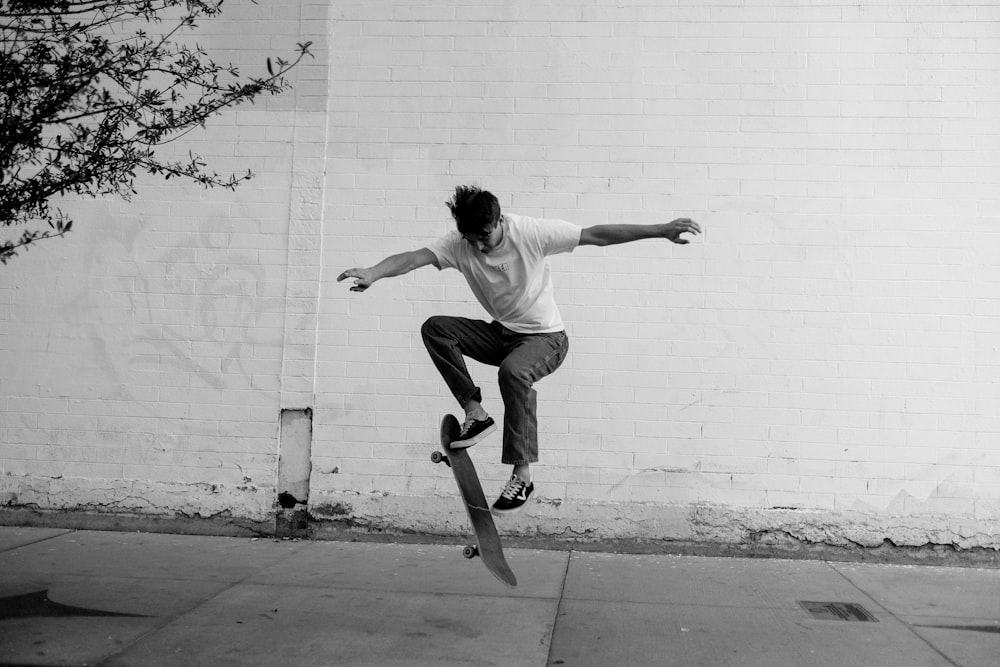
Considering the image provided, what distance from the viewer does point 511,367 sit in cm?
460

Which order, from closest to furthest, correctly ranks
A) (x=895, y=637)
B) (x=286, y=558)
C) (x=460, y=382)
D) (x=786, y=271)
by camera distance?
(x=895, y=637) < (x=460, y=382) < (x=286, y=558) < (x=786, y=271)

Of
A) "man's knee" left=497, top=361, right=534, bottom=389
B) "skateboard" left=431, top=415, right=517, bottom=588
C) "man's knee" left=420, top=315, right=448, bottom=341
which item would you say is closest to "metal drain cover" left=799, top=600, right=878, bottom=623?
"skateboard" left=431, top=415, right=517, bottom=588

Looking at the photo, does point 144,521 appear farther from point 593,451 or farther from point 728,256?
point 728,256

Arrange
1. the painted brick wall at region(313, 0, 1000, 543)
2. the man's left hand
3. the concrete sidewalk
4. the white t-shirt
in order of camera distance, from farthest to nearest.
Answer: the painted brick wall at region(313, 0, 1000, 543) < the white t-shirt < the man's left hand < the concrete sidewalk

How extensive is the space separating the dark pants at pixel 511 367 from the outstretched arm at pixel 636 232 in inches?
24.3

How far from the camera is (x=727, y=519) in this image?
245 inches

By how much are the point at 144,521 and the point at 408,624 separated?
304cm

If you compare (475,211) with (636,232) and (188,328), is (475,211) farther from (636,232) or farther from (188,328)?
(188,328)

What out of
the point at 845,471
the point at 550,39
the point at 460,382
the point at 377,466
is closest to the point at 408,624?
the point at 460,382

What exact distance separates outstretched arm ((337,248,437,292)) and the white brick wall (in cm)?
183

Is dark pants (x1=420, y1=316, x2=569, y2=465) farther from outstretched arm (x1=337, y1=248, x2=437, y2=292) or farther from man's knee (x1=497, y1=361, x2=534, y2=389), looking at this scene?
outstretched arm (x1=337, y1=248, x2=437, y2=292)

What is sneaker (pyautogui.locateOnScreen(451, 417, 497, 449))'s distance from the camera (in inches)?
187

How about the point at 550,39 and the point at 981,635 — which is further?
the point at 550,39

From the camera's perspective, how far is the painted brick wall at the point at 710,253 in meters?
6.16
